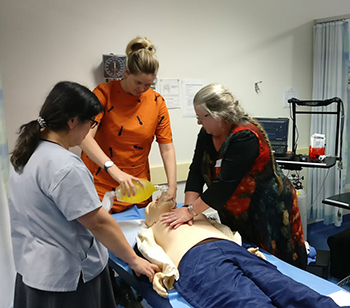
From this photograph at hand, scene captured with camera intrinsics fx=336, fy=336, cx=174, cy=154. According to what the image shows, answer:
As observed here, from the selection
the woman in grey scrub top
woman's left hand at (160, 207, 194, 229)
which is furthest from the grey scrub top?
woman's left hand at (160, 207, 194, 229)

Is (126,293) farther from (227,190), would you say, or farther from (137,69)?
(137,69)

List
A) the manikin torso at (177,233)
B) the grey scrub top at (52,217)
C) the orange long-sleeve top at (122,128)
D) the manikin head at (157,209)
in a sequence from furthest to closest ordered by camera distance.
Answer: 1. the orange long-sleeve top at (122,128)
2. the manikin head at (157,209)
3. the manikin torso at (177,233)
4. the grey scrub top at (52,217)

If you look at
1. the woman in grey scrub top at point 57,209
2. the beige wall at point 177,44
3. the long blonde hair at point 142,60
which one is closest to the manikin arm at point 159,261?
the woman in grey scrub top at point 57,209

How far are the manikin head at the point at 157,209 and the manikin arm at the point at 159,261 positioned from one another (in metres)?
0.11

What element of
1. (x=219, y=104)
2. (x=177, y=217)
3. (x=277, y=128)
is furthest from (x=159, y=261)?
(x=277, y=128)

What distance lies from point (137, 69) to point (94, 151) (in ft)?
1.56

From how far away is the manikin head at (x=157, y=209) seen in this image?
1.75m

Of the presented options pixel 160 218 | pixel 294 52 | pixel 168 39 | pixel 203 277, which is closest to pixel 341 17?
pixel 294 52

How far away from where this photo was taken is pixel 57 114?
1040 mm

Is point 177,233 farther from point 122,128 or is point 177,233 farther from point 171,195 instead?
point 122,128

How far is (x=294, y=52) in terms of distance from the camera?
355 cm

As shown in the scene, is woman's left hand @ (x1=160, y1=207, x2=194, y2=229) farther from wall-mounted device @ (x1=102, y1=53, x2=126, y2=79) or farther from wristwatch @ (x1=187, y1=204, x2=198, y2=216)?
wall-mounted device @ (x1=102, y1=53, x2=126, y2=79)

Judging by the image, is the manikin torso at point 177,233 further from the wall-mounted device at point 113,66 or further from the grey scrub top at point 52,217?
the wall-mounted device at point 113,66

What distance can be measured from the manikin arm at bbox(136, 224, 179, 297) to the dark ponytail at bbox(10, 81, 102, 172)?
27.7 inches
